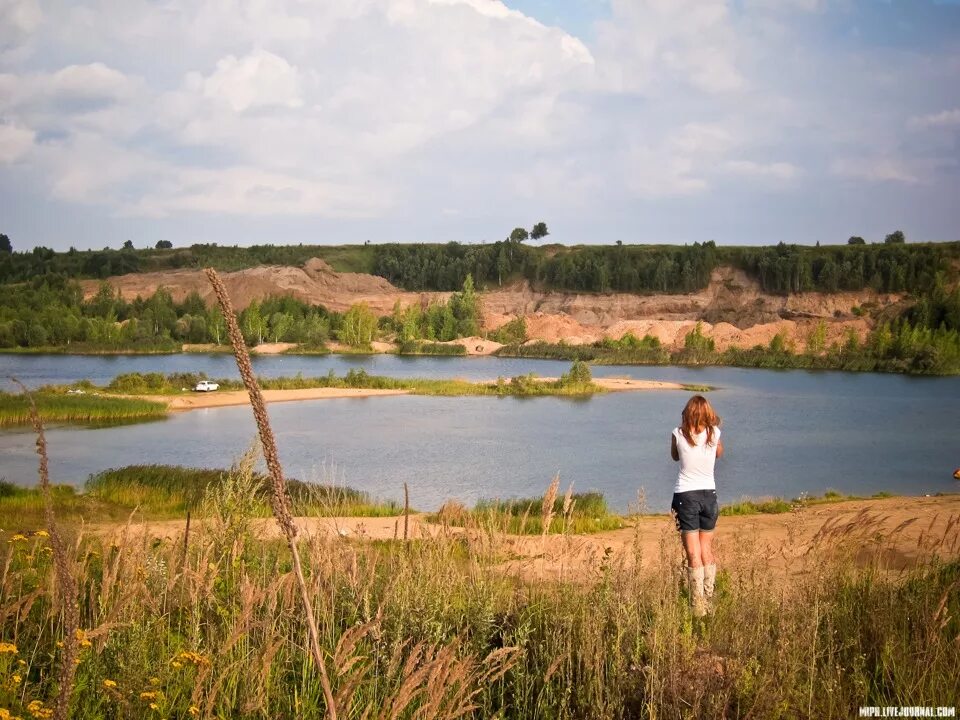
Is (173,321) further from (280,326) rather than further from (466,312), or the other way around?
(466,312)

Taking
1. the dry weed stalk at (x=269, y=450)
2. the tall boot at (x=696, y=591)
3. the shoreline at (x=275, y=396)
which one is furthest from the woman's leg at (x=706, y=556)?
the shoreline at (x=275, y=396)

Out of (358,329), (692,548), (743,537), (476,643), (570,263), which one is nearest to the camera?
(476,643)

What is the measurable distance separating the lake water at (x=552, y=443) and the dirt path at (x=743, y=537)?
3.80 m

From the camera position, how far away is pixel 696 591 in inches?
262

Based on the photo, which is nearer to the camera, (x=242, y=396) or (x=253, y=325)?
(x=242, y=396)

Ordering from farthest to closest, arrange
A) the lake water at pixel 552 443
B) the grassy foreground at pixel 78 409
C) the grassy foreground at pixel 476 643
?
the grassy foreground at pixel 78 409
the lake water at pixel 552 443
the grassy foreground at pixel 476 643

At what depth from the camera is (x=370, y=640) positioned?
5051 mm

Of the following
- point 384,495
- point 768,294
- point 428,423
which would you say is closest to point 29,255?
point 768,294

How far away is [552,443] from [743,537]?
21.1 meters

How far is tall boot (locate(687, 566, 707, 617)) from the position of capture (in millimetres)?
6066

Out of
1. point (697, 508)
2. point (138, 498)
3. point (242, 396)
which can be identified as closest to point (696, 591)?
point (697, 508)

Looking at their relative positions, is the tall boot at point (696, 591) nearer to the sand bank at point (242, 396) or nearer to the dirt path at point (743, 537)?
the dirt path at point (743, 537)

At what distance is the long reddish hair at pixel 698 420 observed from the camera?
24.0 feet

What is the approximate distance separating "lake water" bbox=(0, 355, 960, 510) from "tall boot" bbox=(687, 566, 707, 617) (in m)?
9.21
